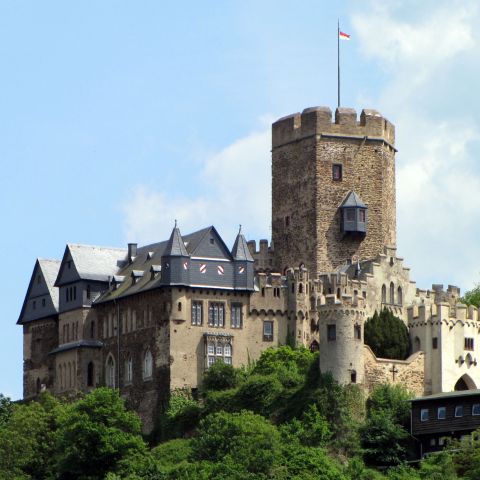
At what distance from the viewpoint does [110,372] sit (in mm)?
138750

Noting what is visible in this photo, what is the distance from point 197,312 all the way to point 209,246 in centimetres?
425

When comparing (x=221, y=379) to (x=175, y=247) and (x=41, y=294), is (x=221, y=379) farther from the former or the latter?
(x=41, y=294)

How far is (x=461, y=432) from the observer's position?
397 feet

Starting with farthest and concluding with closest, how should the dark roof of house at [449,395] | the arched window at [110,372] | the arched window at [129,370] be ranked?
1. the arched window at [110,372]
2. the arched window at [129,370]
3. the dark roof of house at [449,395]

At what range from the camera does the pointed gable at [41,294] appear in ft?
477

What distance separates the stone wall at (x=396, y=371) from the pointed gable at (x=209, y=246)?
1302 centimetres

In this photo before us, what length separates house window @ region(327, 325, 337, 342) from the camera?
408 feet

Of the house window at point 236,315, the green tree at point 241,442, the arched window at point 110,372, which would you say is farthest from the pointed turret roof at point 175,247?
the green tree at point 241,442

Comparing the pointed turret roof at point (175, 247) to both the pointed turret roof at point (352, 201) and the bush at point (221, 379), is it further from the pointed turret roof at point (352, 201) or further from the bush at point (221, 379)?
the pointed turret roof at point (352, 201)

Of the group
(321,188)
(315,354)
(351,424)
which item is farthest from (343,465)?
(321,188)

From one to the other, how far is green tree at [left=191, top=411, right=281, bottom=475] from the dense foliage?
53mm

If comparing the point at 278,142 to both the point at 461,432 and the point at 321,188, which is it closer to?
the point at 321,188

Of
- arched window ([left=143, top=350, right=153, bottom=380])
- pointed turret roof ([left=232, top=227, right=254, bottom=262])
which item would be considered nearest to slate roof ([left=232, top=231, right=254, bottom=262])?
pointed turret roof ([left=232, top=227, right=254, bottom=262])

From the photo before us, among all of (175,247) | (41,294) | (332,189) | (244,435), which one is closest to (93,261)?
(41,294)
